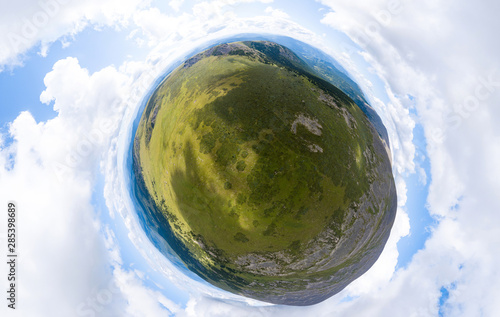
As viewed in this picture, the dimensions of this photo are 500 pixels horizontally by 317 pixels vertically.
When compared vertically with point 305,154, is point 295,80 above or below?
above

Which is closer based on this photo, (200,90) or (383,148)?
(200,90)

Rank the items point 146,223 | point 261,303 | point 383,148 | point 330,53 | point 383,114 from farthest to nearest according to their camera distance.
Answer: point 330,53, point 383,114, point 261,303, point 146,223, point 383,148

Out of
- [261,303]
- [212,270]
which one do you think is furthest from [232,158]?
[261,303]

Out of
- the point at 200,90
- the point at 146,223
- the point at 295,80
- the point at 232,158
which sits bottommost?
the point at 146,223

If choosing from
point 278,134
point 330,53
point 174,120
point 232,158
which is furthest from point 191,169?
point 330,53

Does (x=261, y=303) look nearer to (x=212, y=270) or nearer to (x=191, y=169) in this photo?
(x=212, y=270)

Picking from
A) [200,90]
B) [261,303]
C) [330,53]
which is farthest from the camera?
[330,53]

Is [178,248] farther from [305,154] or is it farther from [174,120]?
[305,154]
